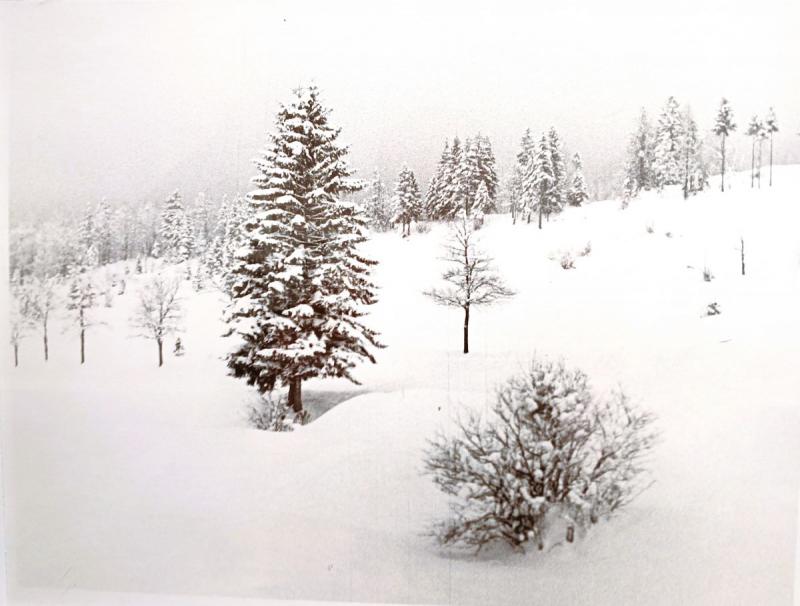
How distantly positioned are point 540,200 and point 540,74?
1.89 feet

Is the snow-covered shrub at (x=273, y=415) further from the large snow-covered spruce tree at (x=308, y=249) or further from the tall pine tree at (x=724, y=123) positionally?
the tall pine tree at (x=724, y=123)

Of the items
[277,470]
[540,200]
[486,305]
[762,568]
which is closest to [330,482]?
[277,470]

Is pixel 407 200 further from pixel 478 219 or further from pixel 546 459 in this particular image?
pixel 546 459

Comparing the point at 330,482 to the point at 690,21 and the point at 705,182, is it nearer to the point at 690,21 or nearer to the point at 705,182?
the point at 705,182

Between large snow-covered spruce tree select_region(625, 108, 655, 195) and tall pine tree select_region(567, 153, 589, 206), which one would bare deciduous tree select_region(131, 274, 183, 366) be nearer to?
tall pine tree select_region(567, 153, 589, 206)

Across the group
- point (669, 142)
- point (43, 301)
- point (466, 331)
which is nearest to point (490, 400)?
point (466, 331)

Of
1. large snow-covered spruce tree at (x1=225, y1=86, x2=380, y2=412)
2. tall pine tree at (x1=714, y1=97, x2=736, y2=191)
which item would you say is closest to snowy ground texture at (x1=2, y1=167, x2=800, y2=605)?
large snow-covered spruce tree at (x1=225, y1=86, x2=380, y2=412)

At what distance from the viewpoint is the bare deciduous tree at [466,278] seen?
129 inches

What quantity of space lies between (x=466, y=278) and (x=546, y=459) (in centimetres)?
92

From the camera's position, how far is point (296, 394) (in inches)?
132

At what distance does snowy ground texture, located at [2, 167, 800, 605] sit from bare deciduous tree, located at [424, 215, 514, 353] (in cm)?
6

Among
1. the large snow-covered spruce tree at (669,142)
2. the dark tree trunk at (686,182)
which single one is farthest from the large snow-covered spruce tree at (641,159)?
the dark tree trunk at (686,182)

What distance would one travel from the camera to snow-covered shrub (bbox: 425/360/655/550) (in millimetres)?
3211

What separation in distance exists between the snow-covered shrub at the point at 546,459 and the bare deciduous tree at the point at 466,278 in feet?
1.25
